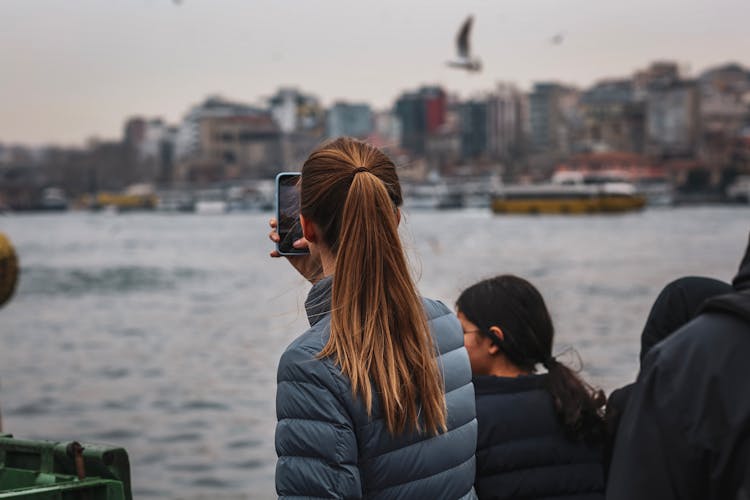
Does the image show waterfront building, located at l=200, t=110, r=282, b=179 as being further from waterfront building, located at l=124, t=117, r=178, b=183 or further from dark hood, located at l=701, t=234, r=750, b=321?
dark hood, located at l=701, t=234, r=750, b=321

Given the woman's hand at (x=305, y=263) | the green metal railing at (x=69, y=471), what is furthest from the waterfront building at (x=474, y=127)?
the woman's hand at (x=305, y=263)

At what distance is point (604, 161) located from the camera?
→ 118 meters

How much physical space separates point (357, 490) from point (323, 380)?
0.51 feet

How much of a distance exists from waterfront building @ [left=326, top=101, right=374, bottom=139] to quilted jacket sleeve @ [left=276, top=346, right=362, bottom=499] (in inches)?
5623

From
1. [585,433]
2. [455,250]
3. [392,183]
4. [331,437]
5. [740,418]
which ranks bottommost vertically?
[455,250]

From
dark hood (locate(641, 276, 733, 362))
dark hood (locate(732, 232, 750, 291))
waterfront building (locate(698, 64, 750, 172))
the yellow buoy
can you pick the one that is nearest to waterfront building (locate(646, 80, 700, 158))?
waterfront building (locate(698, 64, 750, 172))

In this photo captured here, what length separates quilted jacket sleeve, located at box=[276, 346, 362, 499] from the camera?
1722mm

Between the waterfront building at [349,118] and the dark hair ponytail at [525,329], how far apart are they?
14207 centimetres

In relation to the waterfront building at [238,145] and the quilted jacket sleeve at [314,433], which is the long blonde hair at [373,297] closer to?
the quilted jacket sleeve at [314,433]

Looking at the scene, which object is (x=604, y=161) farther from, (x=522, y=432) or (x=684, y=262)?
(x=522, y=432)

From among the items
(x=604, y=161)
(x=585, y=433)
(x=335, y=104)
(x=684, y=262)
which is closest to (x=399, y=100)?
(x=335, y=104)

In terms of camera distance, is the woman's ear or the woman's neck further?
the woman's neck

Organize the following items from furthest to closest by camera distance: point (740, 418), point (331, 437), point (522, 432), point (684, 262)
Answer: point (684, 262)
point (522, 432)
point (331, 437)
point (740, 418)

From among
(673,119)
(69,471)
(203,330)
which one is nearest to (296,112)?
(673,119)
